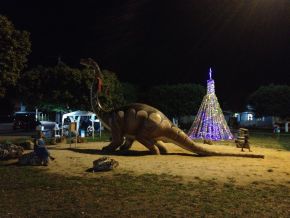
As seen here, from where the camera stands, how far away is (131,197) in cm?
1016

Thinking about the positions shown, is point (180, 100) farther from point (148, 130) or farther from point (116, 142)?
point (148, 130)

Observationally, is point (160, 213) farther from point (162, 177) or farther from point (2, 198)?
point (162, 177)

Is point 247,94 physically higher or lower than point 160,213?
higher

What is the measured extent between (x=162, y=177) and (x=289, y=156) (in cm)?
989

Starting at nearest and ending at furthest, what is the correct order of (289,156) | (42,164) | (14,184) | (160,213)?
(160,213)
(14,184)
(42,164)
(289,156)

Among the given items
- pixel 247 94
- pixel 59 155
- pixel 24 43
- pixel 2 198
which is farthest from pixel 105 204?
pixel 247 94

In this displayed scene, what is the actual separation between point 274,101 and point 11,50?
157ft

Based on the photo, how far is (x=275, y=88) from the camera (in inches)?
2537

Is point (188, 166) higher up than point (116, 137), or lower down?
lower down

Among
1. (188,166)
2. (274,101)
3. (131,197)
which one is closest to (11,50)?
(188,166)

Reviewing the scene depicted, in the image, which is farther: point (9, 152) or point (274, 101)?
point (274, 101)

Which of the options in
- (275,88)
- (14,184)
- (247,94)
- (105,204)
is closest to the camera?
Result: (105,204)

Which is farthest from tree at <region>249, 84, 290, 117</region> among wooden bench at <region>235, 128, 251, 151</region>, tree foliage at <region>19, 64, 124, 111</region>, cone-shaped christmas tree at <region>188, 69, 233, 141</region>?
wooden bench at <region>235, 128, 251, 151</region>

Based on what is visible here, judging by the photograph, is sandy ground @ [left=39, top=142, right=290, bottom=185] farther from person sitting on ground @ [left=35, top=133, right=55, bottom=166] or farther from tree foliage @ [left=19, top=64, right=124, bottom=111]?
tree foliage @ [left=19, top=64, right=124, bottom=111]
